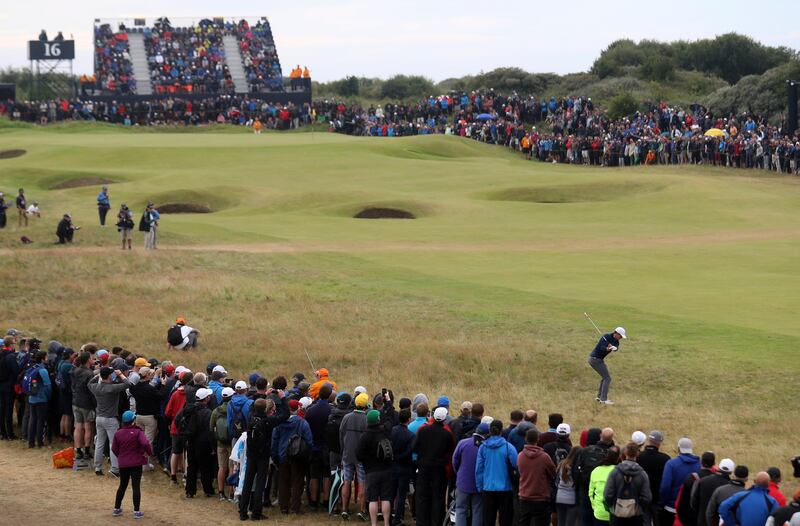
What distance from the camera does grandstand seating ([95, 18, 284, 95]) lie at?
98375mm

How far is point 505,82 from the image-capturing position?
3942 inches

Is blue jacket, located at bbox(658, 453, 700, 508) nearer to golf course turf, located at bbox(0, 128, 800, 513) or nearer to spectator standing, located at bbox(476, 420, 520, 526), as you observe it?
spectator standing, located at bbox(476, 420, 520, 526)

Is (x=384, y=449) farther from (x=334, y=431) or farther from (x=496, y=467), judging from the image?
(x=496, y=467)

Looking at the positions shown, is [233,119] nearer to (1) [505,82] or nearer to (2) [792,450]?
(1) [505,82]

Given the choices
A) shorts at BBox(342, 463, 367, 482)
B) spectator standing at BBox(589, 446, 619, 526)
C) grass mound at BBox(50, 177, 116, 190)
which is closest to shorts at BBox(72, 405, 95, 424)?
shorts at BBox(342, 463, 367, 482)

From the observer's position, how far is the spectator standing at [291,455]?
18.3 m

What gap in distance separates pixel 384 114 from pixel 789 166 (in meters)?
32.7

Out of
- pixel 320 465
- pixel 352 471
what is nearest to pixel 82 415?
pixel 320 465

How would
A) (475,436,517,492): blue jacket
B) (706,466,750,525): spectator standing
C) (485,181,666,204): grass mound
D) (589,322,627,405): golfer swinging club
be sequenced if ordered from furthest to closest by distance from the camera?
(485,181,666,204): grass mound → (589,322,627,405): golfer swinging club → (475,436,517,492): blue jacket → (706,466,750,525): spectator standing

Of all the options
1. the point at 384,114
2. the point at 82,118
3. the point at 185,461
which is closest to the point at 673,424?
the point at 185,461

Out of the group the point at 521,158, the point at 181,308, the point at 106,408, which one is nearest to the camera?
the point at 106,408

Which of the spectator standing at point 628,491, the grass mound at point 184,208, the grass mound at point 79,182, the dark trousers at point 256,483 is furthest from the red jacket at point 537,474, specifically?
the grass mound at point 79,182

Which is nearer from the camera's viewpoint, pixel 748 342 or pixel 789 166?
pixel 748 342

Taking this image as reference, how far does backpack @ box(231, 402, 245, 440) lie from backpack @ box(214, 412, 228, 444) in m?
0.22
